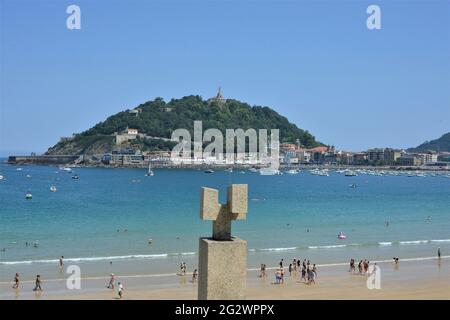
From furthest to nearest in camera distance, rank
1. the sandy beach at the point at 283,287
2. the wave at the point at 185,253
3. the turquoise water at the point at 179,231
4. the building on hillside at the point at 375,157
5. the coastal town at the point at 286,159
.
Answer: the building on hillside at the point at 375,157, the coastal town at the point at 286,159, the turquoise water at the point at 179,231, the wave at the point at 185,253, the sandy beach at the point at 283,287

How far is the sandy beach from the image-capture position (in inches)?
710

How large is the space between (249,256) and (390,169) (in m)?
150

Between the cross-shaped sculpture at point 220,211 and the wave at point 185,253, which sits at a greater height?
the cross-shaped sculpture at point 220,211

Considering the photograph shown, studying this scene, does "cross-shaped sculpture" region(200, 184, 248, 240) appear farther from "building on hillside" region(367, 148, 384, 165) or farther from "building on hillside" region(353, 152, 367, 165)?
"building on hillside" region(353, 152, 367, 165)

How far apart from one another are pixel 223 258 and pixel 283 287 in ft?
45.2

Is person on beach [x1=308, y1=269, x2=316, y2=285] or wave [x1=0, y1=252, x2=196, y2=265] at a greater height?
person on beach [x1=308, y1=269, x2=316, y2=285]

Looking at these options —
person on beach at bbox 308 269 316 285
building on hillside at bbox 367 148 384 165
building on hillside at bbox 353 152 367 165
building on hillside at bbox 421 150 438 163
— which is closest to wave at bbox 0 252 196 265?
person on beach at bbox 308 269 316 285

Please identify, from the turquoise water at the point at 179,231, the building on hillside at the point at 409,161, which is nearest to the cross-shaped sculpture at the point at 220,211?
the turquoise water at the point at 179,231

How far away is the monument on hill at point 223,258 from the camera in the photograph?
6375 mm

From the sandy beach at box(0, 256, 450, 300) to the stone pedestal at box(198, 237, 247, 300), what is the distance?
452 inches

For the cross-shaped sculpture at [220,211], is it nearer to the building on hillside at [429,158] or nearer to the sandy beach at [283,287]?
the sandy beach at [283,287]

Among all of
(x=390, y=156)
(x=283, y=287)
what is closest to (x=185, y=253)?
(x=283, y=287)

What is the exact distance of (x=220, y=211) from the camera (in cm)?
673
